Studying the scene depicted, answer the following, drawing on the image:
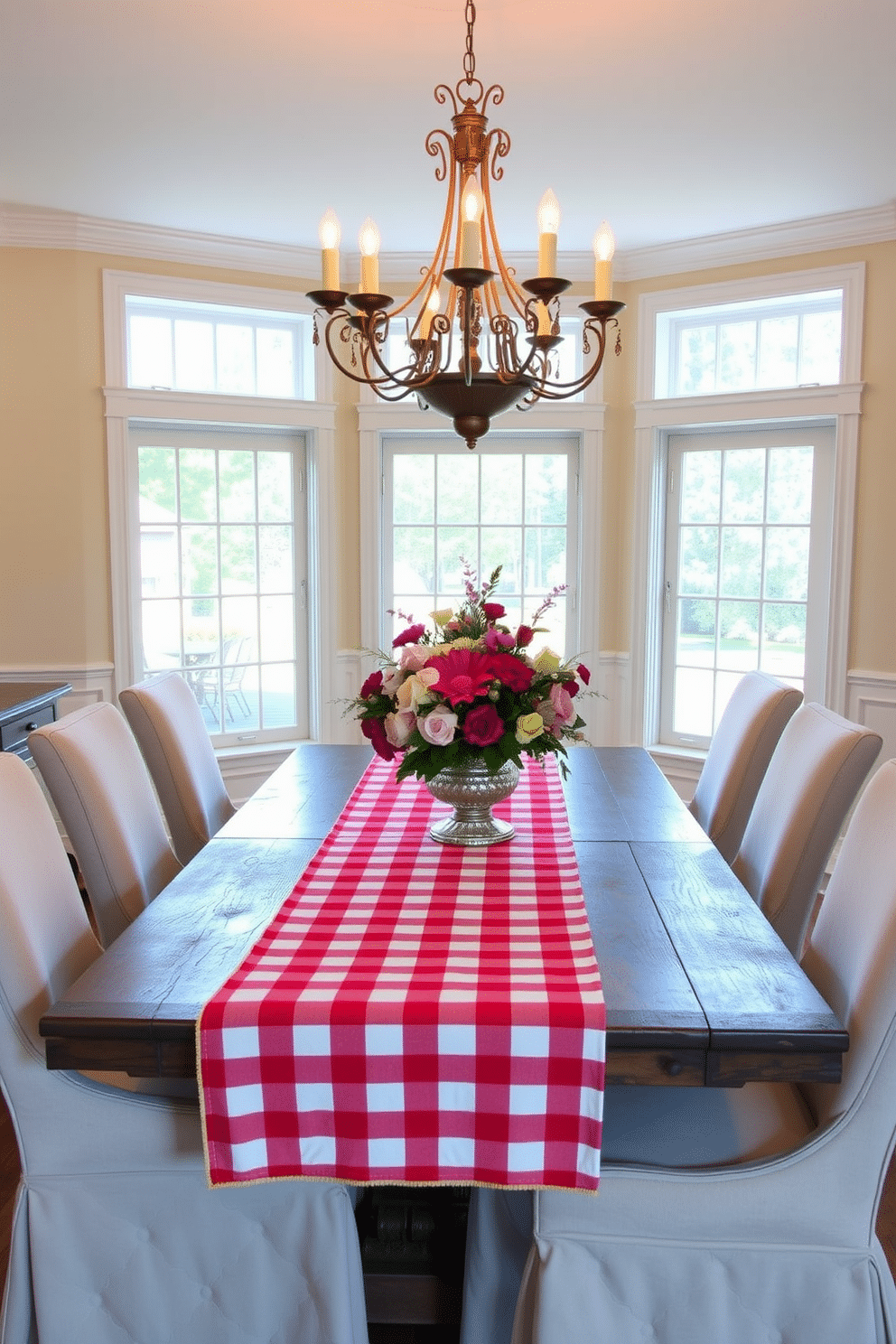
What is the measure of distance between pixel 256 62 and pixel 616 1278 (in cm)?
283

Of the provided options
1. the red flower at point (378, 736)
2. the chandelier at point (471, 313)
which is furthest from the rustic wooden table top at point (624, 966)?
the chandelier at point (471, 313)

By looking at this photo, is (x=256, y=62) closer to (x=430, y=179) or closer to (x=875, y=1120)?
(x=430, y=179)

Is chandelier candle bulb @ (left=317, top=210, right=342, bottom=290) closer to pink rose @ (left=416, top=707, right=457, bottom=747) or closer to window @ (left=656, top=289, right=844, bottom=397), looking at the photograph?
pink rose @ (left=416, top=707, right=457, bottom=747)

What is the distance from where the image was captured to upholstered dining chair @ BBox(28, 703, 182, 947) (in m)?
2.16

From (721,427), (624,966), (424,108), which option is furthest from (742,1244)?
(721,427)

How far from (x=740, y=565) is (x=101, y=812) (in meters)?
3.23

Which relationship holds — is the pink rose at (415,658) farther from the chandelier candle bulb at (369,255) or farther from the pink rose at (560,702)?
the chandelier candle bulb at (369,255)

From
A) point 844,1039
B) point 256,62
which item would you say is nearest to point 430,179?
point 256,62

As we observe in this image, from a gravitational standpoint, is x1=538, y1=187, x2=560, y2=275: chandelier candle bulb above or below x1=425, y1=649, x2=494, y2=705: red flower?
above

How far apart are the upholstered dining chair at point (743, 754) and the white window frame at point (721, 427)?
151cm

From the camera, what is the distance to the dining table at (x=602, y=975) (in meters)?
1.47

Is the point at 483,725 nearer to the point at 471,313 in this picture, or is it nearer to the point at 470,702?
the point at 470,702

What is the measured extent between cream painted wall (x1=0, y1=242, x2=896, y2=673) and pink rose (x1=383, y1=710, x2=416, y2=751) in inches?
102

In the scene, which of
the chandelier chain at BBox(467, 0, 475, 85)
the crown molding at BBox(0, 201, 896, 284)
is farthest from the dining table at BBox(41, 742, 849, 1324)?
the crown molding at BBox(0, 201, 896, 284)
